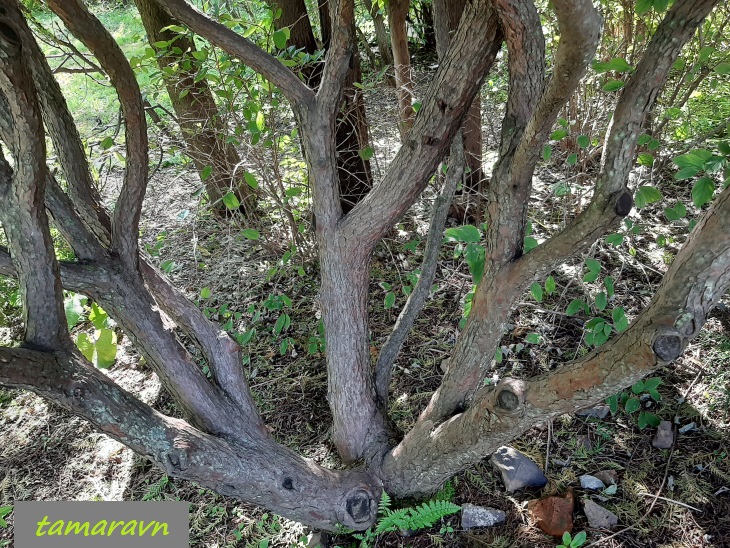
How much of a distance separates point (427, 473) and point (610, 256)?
6.02 ft

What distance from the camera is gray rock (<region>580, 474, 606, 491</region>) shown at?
2137mm

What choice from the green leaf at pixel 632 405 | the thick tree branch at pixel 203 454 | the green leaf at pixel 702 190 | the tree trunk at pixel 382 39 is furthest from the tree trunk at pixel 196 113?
the tree trunk at pixel 382 39

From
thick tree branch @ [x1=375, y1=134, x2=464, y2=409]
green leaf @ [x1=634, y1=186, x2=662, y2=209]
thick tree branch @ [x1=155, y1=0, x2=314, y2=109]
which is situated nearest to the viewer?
green leaf @ [x1=634, y1=186, x2=662, y2=209]

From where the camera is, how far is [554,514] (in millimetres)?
2029

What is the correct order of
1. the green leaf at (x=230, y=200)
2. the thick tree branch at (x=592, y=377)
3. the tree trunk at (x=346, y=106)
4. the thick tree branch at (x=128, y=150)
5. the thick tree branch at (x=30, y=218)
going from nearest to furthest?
the thick tree branch at (x=592, y=377)
the thick tree branch at (x=30, y=218)
the thick tree branch at (x=128, y=150)
the green leaf at (x=230, y=200)
the tree trunk at (x=346, y=106)

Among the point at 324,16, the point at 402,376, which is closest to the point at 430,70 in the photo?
the point at 324,16

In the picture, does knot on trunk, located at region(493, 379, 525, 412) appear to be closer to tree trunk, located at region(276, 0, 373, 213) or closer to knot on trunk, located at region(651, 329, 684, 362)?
knot on trunk, located at region(651, 329, 684, 362)

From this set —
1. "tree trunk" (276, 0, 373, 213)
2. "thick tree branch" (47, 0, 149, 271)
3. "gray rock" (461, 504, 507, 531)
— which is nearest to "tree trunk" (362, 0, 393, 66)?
"tree trunk" (276, 0, 373, 213)

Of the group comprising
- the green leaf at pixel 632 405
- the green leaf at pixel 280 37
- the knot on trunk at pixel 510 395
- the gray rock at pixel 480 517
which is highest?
the green leaf at pixel 280 37

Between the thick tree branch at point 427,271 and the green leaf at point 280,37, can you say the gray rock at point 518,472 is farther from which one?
the green leaf at point 280,37

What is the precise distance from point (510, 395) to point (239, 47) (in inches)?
Result: 61.1

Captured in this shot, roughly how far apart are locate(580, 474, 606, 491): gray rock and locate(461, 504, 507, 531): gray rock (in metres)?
0.36

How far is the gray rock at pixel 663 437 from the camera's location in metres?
2.23

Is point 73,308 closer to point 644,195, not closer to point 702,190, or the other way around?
point 644,195
